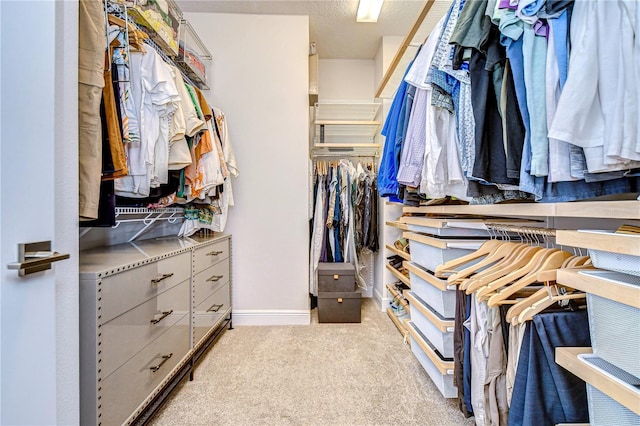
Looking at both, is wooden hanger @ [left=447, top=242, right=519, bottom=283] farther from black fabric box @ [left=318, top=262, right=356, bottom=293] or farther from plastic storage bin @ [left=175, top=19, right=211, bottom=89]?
plastic storage bin @ [left=175, top=19, right=211, bottom=89]

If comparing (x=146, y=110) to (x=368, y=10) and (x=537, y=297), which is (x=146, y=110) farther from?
(x=368, y=10)

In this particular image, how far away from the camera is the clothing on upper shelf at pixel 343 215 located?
2.87m

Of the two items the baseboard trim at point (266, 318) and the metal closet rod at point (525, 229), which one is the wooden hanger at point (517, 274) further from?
the baseboard trim at point (266, 318)

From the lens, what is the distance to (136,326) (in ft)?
3.89

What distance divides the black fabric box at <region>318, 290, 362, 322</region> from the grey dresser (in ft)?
3.32

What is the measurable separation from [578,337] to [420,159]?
0.82m

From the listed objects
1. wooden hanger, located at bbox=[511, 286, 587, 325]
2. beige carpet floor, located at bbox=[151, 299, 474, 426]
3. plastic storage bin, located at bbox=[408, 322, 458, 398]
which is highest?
wooden hanger, located at bbox=[511, 286, 587, 325]

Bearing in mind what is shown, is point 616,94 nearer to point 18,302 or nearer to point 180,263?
point 18,302

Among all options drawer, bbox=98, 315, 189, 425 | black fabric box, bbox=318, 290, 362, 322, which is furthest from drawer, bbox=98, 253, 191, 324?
black fabric box, bbox=318, 290, 362, 322

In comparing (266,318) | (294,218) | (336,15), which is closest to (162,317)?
(266,318)

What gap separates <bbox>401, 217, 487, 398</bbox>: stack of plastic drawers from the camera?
140 cm

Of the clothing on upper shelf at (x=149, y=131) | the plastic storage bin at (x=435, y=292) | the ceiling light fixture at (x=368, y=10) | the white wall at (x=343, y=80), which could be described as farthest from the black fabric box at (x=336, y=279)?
the ceiling light fixture at (x=368, y=10)

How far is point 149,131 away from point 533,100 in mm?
1513

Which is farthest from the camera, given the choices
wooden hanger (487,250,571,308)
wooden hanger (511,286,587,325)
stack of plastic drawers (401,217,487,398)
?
stack of plastic drawers (401,217,487,398)
